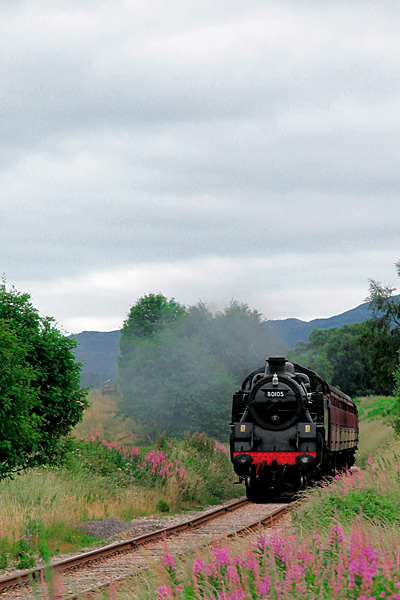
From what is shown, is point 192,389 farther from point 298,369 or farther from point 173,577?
point 173,577

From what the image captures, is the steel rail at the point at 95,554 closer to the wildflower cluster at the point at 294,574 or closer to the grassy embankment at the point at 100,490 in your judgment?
the grassy embankment at the point at 100,490

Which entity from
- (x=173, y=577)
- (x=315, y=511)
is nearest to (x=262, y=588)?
(x=173, y=577)

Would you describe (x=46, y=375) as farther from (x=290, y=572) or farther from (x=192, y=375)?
(x=192, y=375)

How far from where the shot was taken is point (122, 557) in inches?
504

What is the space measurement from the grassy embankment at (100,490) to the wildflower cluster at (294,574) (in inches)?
212

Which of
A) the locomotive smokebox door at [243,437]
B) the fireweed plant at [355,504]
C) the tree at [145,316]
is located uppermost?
the tree at [145,316]

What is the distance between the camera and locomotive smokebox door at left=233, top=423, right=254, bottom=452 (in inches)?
829

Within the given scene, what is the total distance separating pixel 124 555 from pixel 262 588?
8219 mm

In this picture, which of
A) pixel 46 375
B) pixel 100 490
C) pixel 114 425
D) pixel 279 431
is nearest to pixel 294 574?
pixel 46 375

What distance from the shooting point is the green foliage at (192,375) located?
5669 centimetres

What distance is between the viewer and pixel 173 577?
258 inches

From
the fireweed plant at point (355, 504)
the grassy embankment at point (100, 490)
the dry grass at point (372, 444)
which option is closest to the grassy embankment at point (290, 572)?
the fireweed plant at point (355, 504)

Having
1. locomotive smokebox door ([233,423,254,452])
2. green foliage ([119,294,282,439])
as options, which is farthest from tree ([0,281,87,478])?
green foliage ([119,294,282,439])

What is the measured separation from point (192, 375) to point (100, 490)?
125ft
